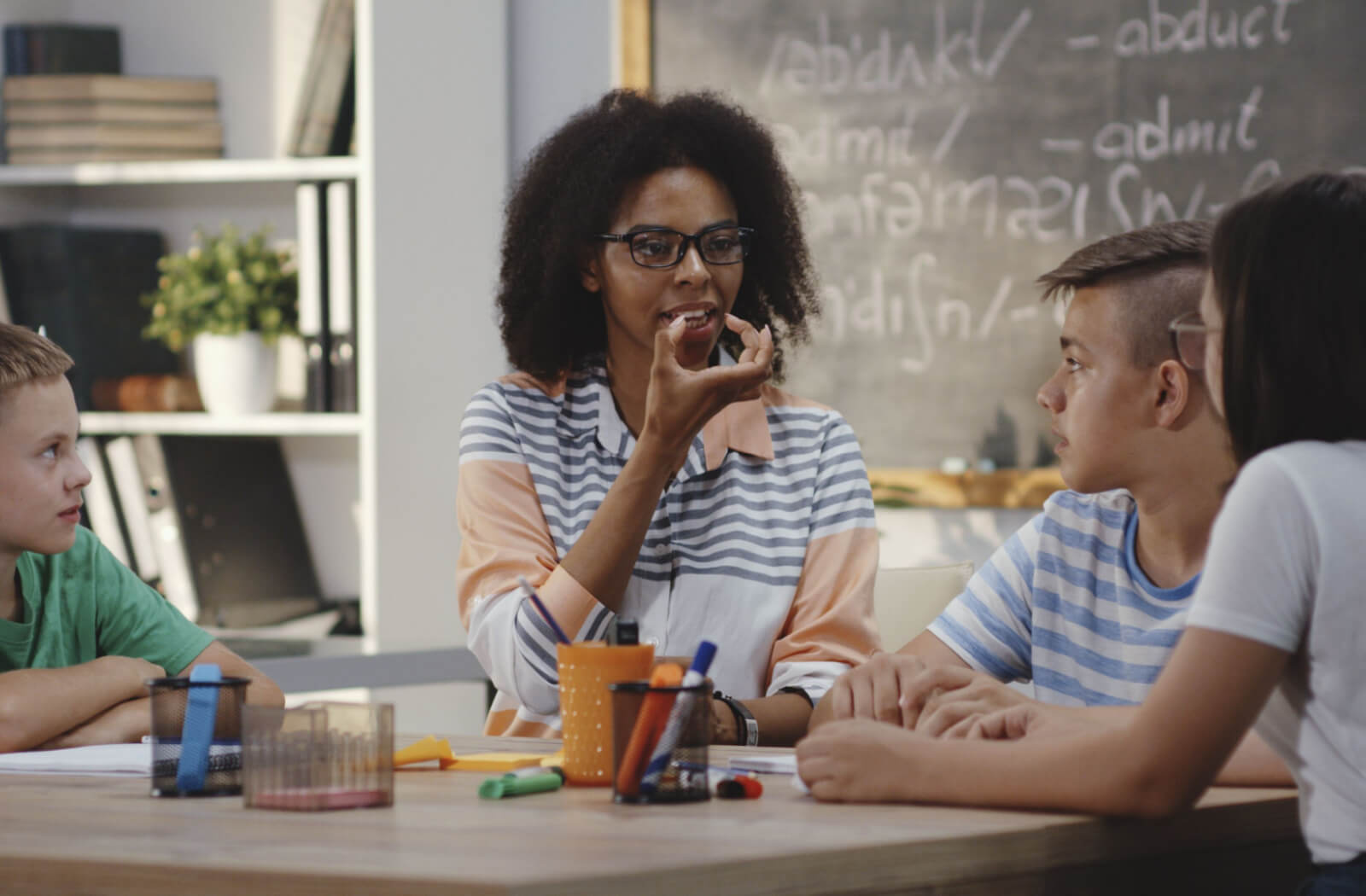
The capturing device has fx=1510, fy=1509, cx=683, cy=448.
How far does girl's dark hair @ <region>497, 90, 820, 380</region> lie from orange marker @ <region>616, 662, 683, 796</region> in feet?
2.92

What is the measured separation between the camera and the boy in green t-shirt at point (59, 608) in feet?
4.83

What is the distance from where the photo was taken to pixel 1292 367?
1074mm

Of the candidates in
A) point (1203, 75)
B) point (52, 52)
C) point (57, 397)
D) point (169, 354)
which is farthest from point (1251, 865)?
point (52, 52)

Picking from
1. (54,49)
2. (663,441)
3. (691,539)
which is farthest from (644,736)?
(54,49)

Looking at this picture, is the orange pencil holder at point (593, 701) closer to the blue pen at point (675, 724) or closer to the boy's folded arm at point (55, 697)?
the blue pen at point (675, 724)

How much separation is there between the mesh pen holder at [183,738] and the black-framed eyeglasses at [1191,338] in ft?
2.68

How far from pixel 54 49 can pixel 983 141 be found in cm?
185

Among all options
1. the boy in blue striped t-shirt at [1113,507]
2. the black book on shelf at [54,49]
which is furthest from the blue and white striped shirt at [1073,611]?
the black book on shelf at [54,49]

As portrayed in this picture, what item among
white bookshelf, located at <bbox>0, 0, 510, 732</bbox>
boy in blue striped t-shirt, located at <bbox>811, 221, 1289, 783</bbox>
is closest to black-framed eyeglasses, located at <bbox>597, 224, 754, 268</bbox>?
boy in blue striped t-shirt, located at <bbox>811, 221, 1289, 783</bbox>

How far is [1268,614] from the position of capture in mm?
1001

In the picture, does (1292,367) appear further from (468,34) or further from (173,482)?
(173,482)

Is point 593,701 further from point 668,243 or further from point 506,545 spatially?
point 668,243

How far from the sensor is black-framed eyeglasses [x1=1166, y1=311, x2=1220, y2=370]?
3.92 feet

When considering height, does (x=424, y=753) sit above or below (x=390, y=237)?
below
